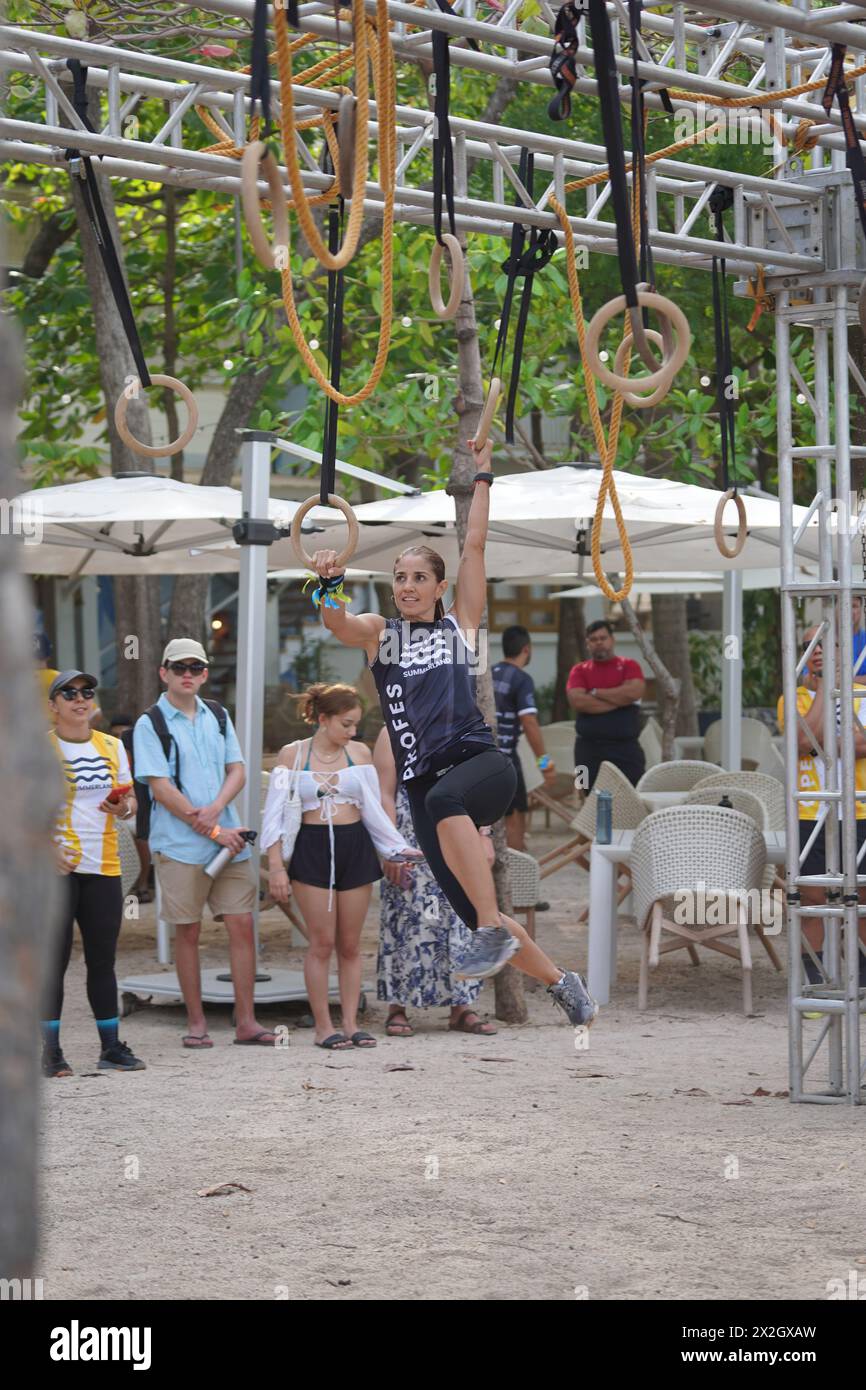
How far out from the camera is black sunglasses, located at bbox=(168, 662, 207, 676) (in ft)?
25.6

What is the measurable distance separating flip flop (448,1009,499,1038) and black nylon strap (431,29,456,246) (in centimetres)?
464

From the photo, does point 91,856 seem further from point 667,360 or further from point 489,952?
point 667,360

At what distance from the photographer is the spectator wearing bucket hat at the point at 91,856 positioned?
23.2 ft

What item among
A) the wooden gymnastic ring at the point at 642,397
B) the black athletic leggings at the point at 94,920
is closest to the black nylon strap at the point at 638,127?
the wooden gymnastic ring at the point at 642,397

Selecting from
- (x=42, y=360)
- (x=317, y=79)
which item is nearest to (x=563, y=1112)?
(x=317, y=79)

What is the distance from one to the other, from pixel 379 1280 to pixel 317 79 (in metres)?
3.52

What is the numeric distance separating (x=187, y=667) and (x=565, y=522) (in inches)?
122

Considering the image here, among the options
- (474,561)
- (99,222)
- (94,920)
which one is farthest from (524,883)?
(99,222)

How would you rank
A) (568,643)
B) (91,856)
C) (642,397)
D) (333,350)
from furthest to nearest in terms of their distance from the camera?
(568,643) < (91,856) < (333,350) < (642,397)

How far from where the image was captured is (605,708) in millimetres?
11531

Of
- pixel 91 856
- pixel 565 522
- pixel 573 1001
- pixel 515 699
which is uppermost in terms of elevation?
pixel 565 522

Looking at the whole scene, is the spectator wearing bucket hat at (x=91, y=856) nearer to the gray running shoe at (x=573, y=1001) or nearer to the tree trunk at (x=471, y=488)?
the tree trunk at (x=471, y=488)

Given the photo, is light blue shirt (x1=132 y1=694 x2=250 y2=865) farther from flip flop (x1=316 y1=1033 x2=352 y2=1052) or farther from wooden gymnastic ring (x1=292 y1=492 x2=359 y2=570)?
wooden gymnastic ring (x1=292 y1=492 x2=359 y2=570)

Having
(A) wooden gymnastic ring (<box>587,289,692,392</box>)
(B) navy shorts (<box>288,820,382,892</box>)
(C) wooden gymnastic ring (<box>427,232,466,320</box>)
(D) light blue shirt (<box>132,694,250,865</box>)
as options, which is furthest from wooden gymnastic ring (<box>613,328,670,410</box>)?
(D) light blue shirt (<box>132,694,250,865</box>)
